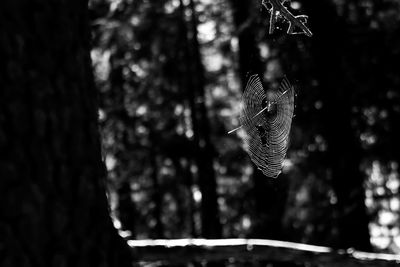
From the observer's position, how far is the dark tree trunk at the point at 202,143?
11.5 m

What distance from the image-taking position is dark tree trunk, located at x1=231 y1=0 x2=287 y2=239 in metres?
10.6

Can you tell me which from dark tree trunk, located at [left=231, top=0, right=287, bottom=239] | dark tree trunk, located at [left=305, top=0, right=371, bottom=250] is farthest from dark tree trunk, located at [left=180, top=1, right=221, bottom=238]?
dark tree trunk, located at [left=305, top=0, right=371, bottom=250]

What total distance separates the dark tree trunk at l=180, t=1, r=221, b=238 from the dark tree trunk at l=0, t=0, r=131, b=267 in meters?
8.25

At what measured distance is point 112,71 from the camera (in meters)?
15.9

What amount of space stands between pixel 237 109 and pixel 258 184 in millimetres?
6038

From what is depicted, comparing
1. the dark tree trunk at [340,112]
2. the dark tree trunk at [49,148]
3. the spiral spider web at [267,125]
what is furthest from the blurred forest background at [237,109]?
the dark tree trunk at [49,148]

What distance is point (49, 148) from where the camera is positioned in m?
2.77

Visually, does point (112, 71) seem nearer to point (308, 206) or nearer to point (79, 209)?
point (308, 206)

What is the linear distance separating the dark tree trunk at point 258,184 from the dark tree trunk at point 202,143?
693 millimetres

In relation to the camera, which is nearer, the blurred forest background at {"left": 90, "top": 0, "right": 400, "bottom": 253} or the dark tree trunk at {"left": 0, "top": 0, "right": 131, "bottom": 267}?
the dark tree trunk at {"left": 0, "top": 0, "right": 131, "bottom": 267}

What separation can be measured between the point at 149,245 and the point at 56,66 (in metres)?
1.08

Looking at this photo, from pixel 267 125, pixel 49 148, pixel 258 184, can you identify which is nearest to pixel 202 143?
pixel 258 184

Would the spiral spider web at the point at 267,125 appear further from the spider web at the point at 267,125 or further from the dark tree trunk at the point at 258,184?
the dark tree trunk at the point at 258,184

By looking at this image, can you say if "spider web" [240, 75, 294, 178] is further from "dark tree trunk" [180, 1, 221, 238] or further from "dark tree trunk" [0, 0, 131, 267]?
"dark tree trunk" [0, 0, 131, 267]
